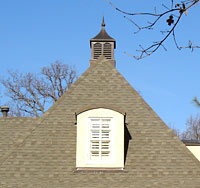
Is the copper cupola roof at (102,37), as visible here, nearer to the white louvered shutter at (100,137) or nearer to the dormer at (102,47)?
the dormer at (102,47)

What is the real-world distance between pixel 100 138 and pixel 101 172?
3.33 feet

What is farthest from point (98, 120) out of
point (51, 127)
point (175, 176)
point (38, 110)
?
point (38, 110)

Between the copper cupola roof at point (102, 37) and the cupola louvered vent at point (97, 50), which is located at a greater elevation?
the copper cupola roof at point (102, 37)

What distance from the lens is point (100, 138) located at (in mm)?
11828

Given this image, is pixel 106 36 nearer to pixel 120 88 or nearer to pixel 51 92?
pixel 120 88

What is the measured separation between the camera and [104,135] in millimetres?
11875

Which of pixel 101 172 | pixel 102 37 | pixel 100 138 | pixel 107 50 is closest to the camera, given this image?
pixel 101 172

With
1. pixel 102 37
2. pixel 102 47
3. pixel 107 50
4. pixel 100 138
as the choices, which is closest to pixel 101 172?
pixel 100 138

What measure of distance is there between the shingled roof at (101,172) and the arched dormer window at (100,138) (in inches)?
13.4

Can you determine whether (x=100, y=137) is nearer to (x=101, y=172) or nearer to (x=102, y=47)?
(x=101, y=172)

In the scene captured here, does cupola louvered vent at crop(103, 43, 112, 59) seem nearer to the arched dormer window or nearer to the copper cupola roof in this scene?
the copper cupola roof

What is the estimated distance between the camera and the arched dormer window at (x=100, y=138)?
1159cm

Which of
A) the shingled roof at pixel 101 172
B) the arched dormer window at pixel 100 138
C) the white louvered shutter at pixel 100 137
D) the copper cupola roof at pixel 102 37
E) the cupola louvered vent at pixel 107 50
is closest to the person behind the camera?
the shingled roof at pixel 101 172

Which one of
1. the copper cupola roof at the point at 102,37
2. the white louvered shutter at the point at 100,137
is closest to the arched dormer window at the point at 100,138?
the white louvered shutter at the point at 100,137
